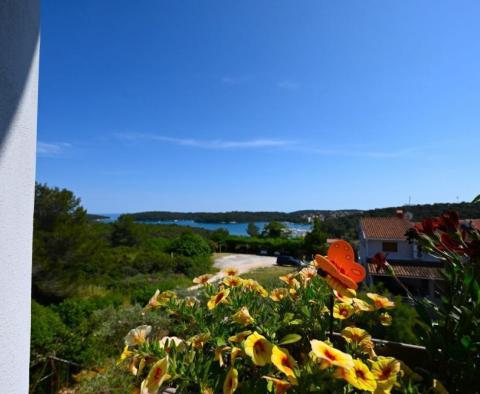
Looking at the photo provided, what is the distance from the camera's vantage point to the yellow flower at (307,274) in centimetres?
126

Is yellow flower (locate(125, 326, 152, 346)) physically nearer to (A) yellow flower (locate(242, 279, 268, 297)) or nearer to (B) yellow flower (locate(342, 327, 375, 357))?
(A) yellow flower (locate(242, 279, 268, 297))

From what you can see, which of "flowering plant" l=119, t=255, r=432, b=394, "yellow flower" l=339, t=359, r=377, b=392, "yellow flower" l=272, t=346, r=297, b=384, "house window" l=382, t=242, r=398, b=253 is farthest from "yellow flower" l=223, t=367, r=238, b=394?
"house window" l=382, t=242, r=398, b=253

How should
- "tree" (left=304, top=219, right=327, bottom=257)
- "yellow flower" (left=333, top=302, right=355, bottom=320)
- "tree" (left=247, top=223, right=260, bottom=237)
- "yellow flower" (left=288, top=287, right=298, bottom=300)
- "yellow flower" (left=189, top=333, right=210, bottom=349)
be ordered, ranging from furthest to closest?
"tree" (left=247, top=223, right=260, bottom=237) → "tree" (left=304, top=219, right=327, bottom=257) → "yellow flower" (left=288, top=287, right=298, bottom=300) → "yellow flower" (left=333, top=302, right=355, bottom=320) → "yellow flower" (left=189, top=333, right=210, bottom=349)

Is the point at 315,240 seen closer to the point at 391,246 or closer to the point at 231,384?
the point at 391,246

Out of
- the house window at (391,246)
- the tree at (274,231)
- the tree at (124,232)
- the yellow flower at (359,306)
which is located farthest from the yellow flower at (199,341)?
the tree at (274,231)

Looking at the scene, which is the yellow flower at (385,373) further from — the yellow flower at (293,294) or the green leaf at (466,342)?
the yellow flower at (293,294)

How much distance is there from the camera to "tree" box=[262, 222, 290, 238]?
2691cm

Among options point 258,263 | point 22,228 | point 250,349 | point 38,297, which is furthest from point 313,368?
point 258,263

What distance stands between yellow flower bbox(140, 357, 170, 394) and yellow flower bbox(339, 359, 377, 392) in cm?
42

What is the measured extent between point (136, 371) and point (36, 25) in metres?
1.26

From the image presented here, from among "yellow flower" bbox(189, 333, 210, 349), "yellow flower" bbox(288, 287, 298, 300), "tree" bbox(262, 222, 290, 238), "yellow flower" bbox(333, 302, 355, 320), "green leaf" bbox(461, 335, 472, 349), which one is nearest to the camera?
"green leaf" bbox(461, 335, 472, 349)

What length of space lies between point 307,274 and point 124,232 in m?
20.5

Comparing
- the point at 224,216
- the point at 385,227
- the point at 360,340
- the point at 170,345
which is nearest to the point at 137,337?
the point at 170,345

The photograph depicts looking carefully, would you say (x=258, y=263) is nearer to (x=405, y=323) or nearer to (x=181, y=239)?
(x=181, y=239)
